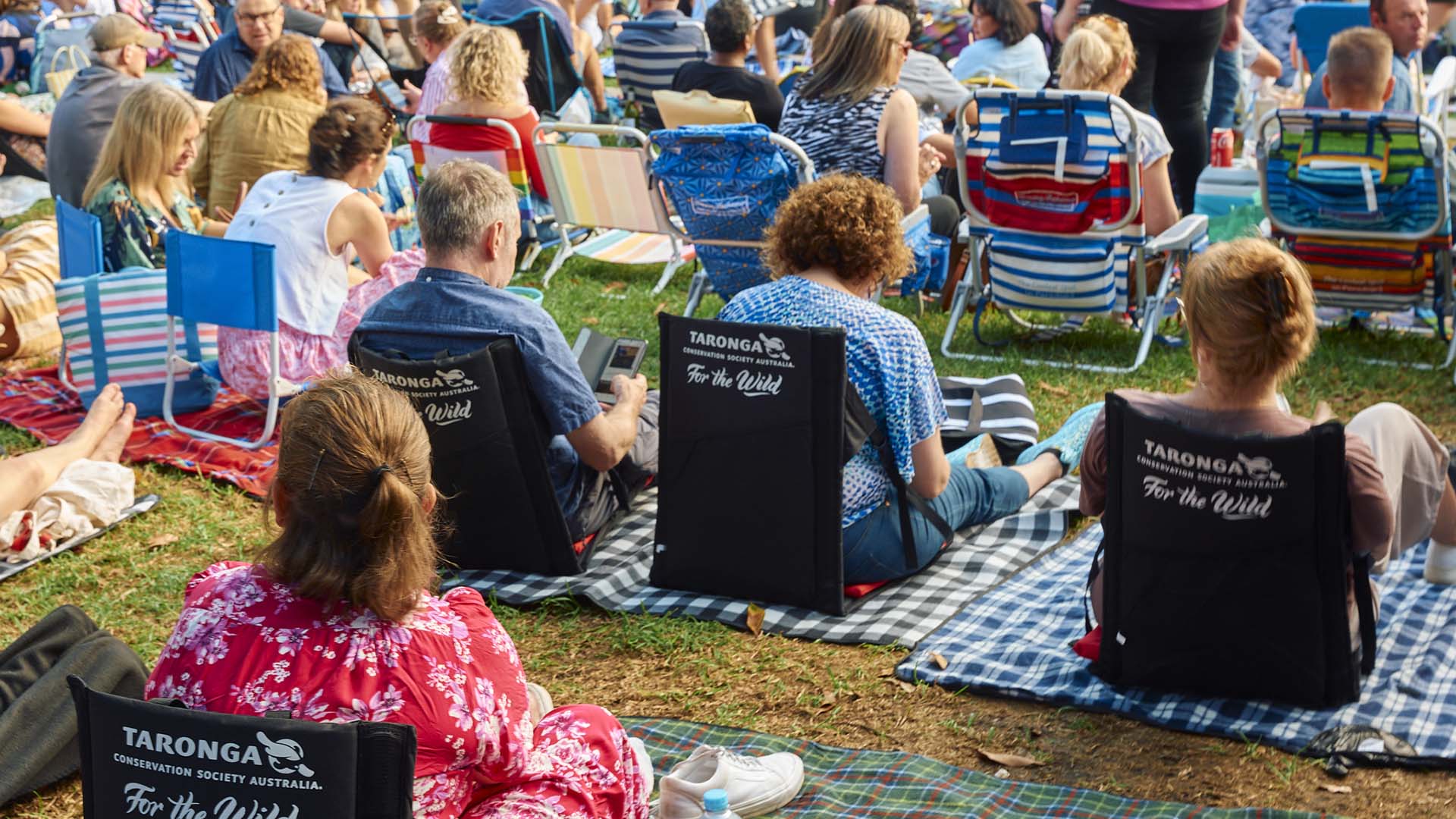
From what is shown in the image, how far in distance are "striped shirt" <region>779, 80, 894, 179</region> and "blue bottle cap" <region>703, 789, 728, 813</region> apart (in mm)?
4349

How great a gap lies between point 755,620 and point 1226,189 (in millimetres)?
4460

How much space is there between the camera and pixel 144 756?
2.14 meters

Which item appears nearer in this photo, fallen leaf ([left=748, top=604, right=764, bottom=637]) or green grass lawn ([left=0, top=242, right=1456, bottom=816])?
green grass lawn ([left=0, top=242, right=1456, bottom=816])

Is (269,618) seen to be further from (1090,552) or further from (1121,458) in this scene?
(1090,552)

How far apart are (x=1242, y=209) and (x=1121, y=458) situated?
4.46 m

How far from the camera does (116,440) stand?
19.0 feet

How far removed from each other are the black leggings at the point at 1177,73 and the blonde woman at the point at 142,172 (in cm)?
483

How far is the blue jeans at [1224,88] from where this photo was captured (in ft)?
31.8

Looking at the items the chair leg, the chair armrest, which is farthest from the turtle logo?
the chair leg

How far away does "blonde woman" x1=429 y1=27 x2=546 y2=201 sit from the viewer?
842 centimetres

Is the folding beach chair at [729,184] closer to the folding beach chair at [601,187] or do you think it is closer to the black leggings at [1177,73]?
the folding beach chair at [601,187]

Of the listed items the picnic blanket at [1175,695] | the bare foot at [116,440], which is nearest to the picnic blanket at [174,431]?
the bare foot at [116,440]

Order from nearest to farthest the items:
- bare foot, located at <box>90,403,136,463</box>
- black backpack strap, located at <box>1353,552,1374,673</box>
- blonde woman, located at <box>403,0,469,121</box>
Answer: black backpack strap, located at <box>1353,552,1374,673</box> → bare foot, located at <box>90,403,136,463</box> → blonde woman, located at <box>403,0,469,121</box>

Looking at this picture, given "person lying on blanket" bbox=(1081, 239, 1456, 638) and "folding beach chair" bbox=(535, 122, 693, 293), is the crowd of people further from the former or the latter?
"folding beach chair" bbox=(535, 122, 693, 293)
